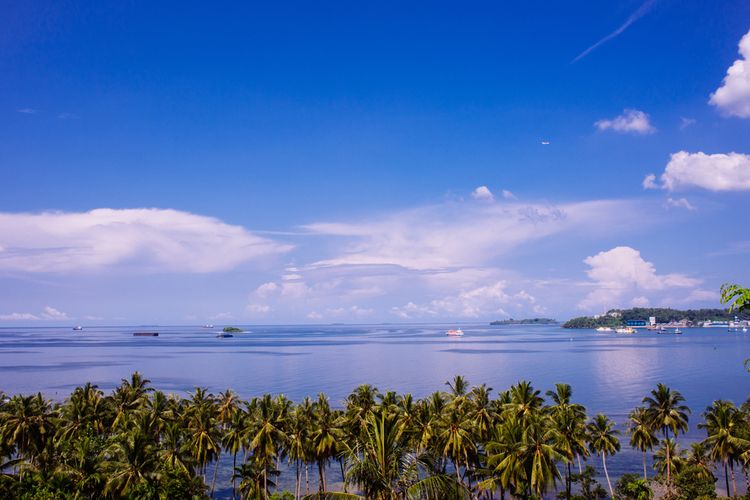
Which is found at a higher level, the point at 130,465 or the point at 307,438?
the point at 130,465

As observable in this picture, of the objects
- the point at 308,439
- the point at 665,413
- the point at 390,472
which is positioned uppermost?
the point at 390,472

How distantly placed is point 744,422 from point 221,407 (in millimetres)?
71537

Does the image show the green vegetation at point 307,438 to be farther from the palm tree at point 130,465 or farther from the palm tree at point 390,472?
the palm tree at point 390,472

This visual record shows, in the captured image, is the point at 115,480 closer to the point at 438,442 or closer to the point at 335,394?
the point at 438,442

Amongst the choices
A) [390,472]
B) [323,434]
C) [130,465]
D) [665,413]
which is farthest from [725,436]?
[130,465]

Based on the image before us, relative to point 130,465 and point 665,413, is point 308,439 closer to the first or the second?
point 130,465

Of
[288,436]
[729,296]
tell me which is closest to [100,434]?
[288,436]

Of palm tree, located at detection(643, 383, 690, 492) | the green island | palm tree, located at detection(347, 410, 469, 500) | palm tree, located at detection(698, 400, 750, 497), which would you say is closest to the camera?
palm tree, located at detection(347, 410, 469, 500)

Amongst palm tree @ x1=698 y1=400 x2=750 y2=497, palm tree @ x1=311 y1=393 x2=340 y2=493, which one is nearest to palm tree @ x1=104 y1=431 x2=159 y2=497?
palm tree @ x1=311 y1=393 x2=340 y2=493

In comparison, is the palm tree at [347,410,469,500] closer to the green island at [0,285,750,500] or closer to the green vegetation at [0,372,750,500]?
the green island at [0,285,750,500]

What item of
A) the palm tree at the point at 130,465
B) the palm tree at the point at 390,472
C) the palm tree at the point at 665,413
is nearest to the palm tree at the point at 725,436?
the palm tree at the point at 665,413

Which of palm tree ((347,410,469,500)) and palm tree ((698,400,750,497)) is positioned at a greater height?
palm tree ((347,410,469,500))

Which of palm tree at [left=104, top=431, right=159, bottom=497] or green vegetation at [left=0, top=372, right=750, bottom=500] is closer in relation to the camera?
palm tree at [left=104, top=431, right=159, bottom=497]

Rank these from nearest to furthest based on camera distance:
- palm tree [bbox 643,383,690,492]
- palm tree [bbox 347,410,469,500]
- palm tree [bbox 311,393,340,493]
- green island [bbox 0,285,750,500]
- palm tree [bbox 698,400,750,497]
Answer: palm tree [bbox 347,410,469,500] < green island [bbox 0,285,750,500] < palm tree [bbox 698,400,750,497] < palm tree [bbox 311,393,340,493] < palm tree [bbox 643,383,690,492]
